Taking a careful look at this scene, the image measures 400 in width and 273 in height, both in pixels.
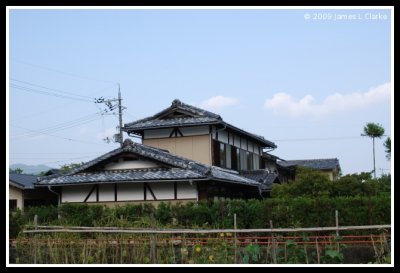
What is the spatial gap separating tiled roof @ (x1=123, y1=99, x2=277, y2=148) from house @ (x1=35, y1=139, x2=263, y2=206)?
257 centimetres

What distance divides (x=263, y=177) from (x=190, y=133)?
15.1 feet

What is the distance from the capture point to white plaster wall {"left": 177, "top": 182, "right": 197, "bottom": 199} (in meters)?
18.2

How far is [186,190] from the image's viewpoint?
18.3 m

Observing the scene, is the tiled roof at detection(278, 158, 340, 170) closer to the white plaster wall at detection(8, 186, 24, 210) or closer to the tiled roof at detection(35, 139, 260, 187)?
the white plaster wall at detection(8, 186, 24, 210)

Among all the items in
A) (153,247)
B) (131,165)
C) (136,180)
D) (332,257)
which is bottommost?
(332,257)

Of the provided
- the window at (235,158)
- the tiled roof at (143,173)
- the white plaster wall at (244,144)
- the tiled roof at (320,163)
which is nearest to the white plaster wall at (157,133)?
the tiled roof at (143,173)

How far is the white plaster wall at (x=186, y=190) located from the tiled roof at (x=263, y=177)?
564 centimetres

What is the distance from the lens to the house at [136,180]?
18141mm

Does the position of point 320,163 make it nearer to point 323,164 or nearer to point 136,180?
point 323,164

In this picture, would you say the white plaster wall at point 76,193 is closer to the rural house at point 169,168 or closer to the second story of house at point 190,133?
the rural house at point 169,168

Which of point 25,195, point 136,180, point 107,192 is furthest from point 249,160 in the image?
point 25,195

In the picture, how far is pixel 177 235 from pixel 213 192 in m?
7.32

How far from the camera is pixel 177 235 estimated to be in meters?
12.0

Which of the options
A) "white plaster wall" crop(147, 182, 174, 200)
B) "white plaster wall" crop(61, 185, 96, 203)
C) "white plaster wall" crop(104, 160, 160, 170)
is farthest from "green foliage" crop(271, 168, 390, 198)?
"white plaster wall" crop(61, 185, 96, 203)
